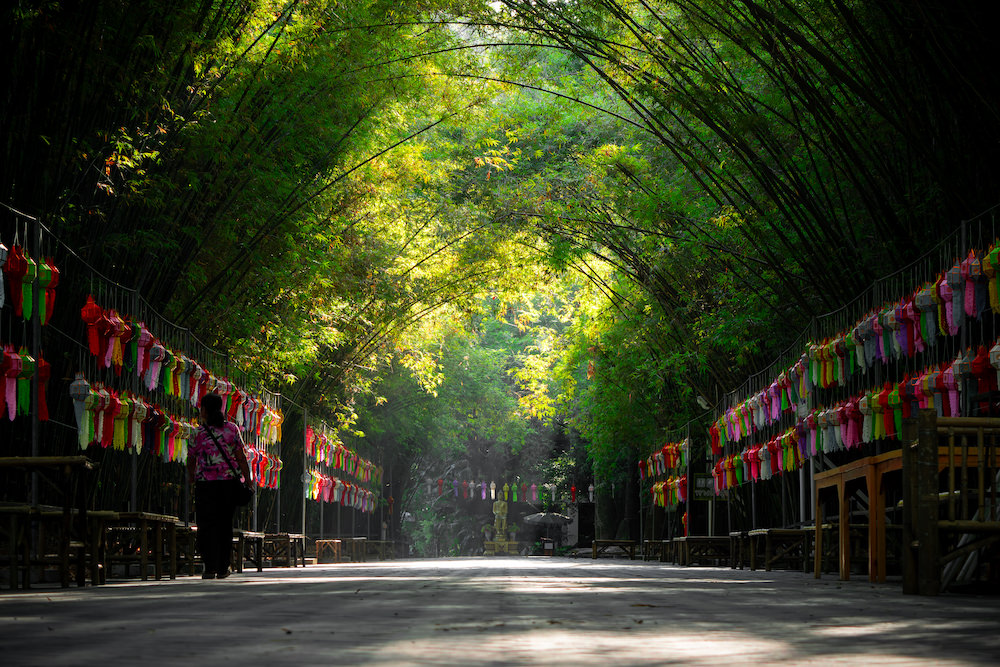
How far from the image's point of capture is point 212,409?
27.3 ft

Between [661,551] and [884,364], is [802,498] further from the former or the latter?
[661,551]

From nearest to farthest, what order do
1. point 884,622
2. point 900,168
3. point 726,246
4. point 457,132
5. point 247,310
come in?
1. point 884,622
2. point 900,168
3. point 247,310
4. point 726,246
5. point 457,132

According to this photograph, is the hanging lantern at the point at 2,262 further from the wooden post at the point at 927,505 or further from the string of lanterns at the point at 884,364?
the string of lanterns at the point at 884,364

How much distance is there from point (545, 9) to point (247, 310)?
13.7ft

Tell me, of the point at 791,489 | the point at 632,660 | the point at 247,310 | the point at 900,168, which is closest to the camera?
the point at 632,660

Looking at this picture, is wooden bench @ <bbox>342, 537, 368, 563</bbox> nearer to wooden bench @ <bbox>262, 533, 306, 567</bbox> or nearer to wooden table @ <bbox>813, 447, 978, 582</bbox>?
wooden bench @ <bbox>262, 533, 306, 567</bbox>

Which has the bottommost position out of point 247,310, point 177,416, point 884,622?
point 884,622

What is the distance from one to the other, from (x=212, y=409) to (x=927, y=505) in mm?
4666

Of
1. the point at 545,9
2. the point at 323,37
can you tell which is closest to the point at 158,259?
the point at 323,37

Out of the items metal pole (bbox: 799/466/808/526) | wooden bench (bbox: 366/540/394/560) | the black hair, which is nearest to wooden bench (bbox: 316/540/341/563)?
wooden bench (bbox: 366/540/394/560)

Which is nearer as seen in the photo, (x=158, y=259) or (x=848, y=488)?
(x=848, y=488)

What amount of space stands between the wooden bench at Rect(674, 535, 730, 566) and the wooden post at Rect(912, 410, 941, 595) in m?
10.7

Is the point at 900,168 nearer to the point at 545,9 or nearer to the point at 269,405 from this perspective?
the point at 545,9

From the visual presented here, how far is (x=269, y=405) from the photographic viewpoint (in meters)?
A: 14.3
